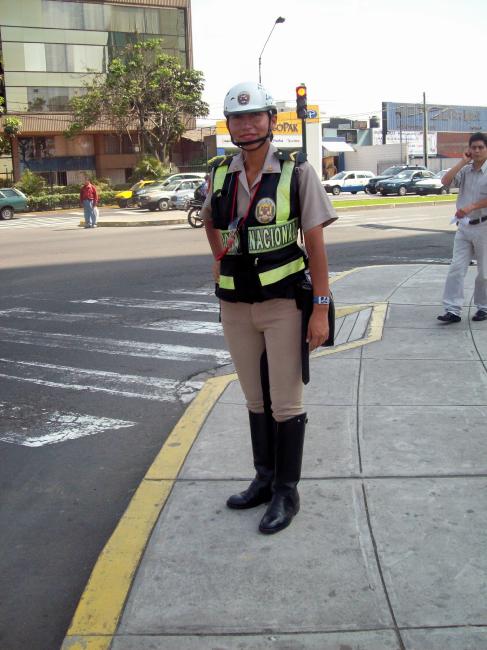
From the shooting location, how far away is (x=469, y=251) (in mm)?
7297

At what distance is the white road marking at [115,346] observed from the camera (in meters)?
7.42

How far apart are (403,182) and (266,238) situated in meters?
41.8

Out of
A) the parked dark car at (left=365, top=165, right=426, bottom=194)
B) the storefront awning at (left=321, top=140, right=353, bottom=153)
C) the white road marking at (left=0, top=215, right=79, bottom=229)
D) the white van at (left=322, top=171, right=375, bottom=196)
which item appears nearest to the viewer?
the white road marking at (left=0, top=215, right=79, bottom=229)

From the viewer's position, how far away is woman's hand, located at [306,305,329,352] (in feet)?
11.4

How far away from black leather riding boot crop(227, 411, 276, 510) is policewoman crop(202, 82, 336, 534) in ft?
0.10

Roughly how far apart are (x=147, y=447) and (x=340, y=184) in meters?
46.6

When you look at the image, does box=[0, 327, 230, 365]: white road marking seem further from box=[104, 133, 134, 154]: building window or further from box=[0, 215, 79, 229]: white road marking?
box=[104, 133, 134, 154]: building window

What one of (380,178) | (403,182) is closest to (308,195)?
(403,182)

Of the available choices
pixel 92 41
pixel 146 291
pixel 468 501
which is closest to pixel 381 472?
pixel 468 501

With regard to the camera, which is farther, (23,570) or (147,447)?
(147,447)

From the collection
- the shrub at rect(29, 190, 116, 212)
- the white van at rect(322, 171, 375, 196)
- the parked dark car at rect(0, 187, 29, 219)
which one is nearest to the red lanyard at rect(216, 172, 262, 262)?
the parked dark car at rect(0, 187, 29, 219)

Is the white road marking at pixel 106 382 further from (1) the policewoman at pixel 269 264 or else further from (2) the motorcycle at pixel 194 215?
(2) the motorcycle at pixel 194 215

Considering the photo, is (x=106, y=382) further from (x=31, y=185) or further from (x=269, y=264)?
(x=31, y=185)

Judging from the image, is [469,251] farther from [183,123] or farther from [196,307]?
[183,123]
